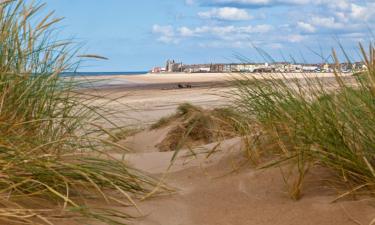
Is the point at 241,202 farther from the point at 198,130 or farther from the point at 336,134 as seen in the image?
the point at 198,130

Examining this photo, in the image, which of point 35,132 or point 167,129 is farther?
point 167,129

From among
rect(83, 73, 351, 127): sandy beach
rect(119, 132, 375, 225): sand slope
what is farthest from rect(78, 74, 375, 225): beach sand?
rect(83, 73, 351, 127): sandy beach

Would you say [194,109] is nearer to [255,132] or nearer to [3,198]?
[255,132]

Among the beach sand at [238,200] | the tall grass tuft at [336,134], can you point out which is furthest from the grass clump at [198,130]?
the tall grass tuft at [336,134]

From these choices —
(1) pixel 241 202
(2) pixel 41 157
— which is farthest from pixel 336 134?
(2) pixel 41 157

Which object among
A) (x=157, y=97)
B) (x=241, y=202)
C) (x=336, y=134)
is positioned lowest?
(x=157, y=97)

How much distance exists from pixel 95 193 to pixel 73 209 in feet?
1.79

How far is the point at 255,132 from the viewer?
13.0ft

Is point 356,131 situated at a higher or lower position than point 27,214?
higher

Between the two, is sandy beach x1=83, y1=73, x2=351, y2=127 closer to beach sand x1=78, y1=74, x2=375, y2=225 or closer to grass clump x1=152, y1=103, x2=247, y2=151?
grass clump x1=152, y1=103, x2=247, y2=151

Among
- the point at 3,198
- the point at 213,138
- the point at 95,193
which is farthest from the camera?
the point at 213,138

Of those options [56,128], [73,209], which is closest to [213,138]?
[56,128]

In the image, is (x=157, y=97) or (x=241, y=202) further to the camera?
(x=157, y=97)

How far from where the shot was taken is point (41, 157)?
2711 mm
